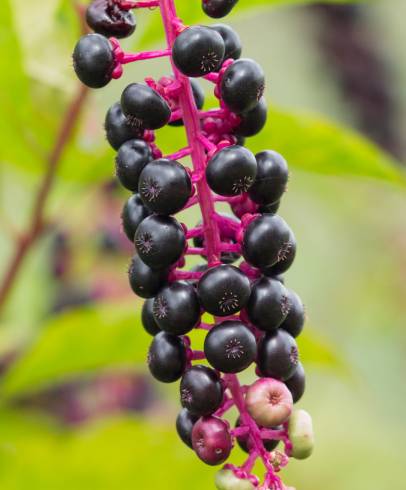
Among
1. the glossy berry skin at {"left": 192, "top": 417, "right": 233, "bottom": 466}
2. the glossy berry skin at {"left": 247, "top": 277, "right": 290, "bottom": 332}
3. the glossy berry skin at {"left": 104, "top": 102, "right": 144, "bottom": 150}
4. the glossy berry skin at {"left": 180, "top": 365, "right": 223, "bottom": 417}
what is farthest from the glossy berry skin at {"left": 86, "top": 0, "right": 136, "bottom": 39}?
the glossy berry skin at {"left": 192, "top": 417, "right": 233, "bottom": 466}

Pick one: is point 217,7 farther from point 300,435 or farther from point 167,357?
point 300,435

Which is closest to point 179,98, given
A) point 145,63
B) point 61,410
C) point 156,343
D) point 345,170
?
point 156,343

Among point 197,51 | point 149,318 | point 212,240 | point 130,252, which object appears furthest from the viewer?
point 130,252

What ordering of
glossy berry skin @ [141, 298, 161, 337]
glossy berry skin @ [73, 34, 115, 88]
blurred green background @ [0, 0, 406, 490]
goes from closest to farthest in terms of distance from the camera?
glossy berry skin @ [73, 34, 115, 88] < glossy berry skin @ [141, 298, 161, 337] < blurred green background @ [0, 0, 406, 490]

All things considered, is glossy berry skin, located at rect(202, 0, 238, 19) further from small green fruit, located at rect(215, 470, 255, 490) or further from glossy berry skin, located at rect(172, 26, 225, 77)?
small green fruit, located at rect(215, 470, 255, 490)

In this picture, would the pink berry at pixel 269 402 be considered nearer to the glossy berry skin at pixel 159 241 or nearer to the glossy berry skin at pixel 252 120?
the glossy berry skin at pixel 159 241

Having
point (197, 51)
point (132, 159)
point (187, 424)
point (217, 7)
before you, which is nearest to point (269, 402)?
point (187, 424)
